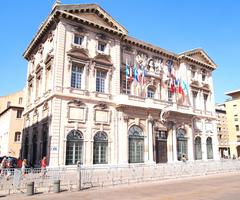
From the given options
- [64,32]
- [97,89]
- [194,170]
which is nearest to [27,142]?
[97,89]

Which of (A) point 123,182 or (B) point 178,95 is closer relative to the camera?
(A) point 123,182

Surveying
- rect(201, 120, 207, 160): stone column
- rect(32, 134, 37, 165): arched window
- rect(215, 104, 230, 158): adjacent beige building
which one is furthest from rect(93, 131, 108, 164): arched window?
rect(215, 104, 230, 158): adjacent beige building

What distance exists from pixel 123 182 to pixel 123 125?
370 inches

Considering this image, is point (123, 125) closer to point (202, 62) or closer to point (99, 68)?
point (99, 68)

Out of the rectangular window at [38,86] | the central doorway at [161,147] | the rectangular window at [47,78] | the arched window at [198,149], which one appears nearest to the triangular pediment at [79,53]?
the rectangular window at [47,78]

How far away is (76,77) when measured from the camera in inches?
980

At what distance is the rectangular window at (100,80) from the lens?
85.6 feet

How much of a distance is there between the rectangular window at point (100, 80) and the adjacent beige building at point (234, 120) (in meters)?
46.4

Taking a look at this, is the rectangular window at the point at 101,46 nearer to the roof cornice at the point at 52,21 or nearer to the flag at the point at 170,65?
the roof cornice at the point at 52,21

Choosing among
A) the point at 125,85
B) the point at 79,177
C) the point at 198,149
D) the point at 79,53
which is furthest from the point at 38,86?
the point at 198,149

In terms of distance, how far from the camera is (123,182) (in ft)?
55.9

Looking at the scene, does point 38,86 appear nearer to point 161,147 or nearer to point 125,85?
point 125,85

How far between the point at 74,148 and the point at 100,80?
7.61 m

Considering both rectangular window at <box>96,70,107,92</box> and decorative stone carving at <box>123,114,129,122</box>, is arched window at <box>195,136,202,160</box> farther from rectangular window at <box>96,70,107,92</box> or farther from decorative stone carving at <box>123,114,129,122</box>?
rectangular window at <box>96,70,107,92</box>
